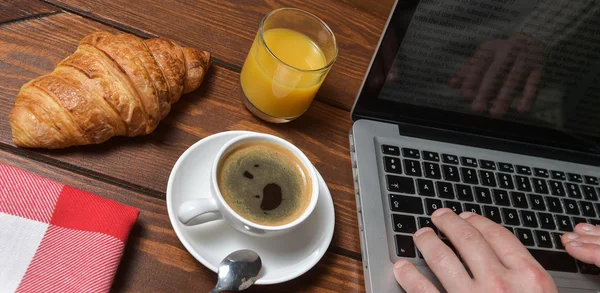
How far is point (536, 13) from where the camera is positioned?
0.66 metres

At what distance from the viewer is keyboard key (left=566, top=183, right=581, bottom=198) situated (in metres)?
0.83

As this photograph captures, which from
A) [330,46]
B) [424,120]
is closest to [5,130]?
[330,46]

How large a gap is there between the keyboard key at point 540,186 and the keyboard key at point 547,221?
0.04 metres

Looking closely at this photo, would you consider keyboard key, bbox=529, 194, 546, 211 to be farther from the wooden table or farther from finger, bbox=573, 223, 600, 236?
the wooden table

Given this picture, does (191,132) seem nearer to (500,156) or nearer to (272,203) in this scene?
(272,203)

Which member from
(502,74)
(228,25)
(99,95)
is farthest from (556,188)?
(99,95)

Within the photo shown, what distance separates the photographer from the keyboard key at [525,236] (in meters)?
0.73

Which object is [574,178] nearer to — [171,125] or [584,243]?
[584,243]

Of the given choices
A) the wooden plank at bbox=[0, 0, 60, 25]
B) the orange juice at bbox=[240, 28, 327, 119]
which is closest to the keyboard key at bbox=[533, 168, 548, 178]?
the orange juice at bbox=[240, 28, 327, 119]

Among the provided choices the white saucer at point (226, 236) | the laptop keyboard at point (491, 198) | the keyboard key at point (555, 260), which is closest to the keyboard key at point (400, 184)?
the laptop keyboard at point (491, 198)

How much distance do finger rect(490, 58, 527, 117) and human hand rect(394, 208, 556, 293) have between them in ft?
0.71

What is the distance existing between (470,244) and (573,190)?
337 mm

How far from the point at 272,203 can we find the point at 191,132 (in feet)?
0.60

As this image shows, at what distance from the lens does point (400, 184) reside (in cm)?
71
